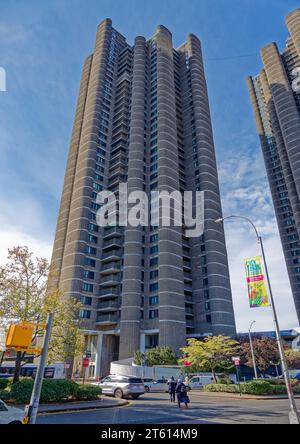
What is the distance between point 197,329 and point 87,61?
84261 mm

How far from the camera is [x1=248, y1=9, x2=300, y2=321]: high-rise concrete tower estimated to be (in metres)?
85.6

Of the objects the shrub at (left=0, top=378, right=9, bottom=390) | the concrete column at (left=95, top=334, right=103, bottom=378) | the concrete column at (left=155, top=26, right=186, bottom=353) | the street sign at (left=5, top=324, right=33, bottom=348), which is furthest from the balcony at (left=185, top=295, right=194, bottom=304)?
the street sign at (left=5, top=324, right=33, bottom=348)

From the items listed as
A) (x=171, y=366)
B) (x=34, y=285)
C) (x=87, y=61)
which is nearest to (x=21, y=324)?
(x=34, y=285)

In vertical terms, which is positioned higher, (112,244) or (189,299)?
(112,244)

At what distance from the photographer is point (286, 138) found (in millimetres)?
87812

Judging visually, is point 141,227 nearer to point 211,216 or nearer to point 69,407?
point 211,216

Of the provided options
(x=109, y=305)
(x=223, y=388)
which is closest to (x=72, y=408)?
(x=223, y=388)

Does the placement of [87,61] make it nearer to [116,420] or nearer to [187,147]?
[187,147]

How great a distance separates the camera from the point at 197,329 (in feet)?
192

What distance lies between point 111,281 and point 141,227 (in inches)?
501

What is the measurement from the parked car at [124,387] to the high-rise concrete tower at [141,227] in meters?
29.3

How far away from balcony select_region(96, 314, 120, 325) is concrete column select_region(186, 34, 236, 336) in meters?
17.1

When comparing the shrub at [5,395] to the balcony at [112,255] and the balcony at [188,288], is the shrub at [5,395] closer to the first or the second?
the balcony at [112,255]

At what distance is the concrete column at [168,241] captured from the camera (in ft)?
173
